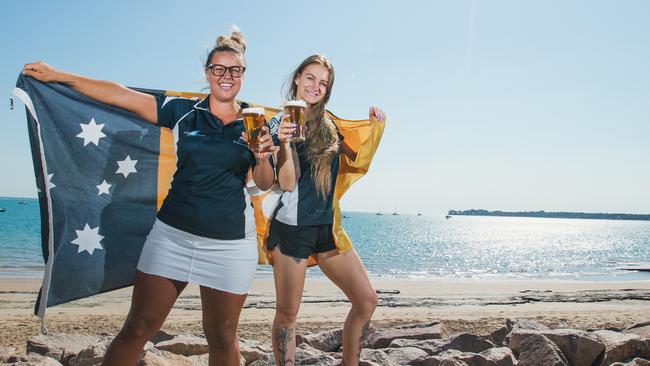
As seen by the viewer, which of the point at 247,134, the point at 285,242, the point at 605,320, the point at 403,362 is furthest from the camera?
the point at 605,320

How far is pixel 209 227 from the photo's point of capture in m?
2.80

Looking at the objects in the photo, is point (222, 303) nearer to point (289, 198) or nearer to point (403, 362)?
point (289, 198)

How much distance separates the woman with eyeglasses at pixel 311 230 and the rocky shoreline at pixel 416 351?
2.83 ft

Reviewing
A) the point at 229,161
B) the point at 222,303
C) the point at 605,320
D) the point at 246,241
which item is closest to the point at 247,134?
the point at 229,161

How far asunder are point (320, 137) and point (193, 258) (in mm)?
1314

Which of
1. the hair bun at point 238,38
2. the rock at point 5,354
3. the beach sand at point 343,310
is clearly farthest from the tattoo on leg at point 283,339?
the beach sand at point 343,310

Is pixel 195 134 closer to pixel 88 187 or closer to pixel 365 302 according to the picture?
pixel 88 187

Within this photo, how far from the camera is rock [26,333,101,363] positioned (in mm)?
4941

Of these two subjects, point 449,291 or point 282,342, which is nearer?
point 282,342

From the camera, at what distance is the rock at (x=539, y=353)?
15.7 ft

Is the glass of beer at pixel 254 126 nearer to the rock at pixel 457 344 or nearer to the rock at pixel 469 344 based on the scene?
the rock at pixel 457 344

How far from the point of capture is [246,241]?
9.61 feet

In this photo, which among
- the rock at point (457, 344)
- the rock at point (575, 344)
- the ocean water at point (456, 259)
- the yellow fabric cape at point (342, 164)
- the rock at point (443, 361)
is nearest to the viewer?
the yellow fabric cape at point (342, 164)

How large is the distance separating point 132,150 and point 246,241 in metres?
1.55
